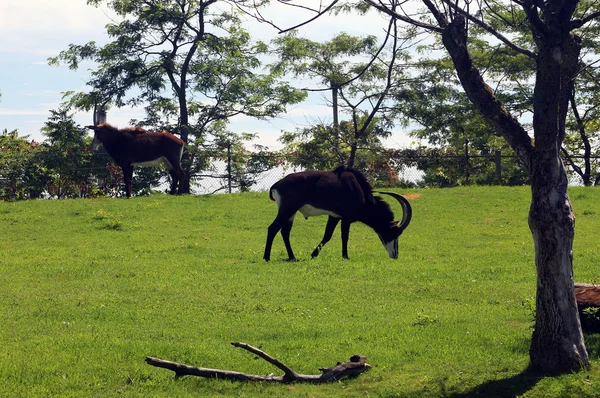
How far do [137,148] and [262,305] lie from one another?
46.2 feet

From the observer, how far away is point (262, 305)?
10438 millimetres

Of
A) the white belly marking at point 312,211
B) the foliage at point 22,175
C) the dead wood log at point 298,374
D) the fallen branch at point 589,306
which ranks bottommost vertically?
the dead wood log at point 298,374

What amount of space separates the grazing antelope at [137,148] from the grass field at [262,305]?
388cm

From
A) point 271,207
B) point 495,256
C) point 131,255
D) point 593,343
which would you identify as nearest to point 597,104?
point 271,207

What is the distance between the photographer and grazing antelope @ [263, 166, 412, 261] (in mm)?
14539

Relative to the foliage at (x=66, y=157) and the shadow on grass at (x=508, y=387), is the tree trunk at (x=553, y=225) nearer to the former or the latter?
the shadow on grass at (x=508, y=387)

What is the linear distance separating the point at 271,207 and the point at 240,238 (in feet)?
13.4

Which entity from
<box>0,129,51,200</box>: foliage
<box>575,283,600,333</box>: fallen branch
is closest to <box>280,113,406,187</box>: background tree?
<box>0,129,51,200</box>: foliage

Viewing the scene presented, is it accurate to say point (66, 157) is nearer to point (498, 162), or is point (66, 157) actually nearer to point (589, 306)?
point (498, 162)

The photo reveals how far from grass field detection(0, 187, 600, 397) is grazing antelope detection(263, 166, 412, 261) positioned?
17.9 inches

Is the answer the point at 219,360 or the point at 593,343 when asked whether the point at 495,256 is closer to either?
the point at 593,343

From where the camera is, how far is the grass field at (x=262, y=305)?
7.19 m

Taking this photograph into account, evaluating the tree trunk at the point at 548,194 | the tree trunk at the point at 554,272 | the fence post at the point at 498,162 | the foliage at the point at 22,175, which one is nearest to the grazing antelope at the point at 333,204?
the tree trunk at the point at 548,194

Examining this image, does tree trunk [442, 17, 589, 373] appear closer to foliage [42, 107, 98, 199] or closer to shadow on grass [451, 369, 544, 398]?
shadow on grass [451, 369, 544, 398]
